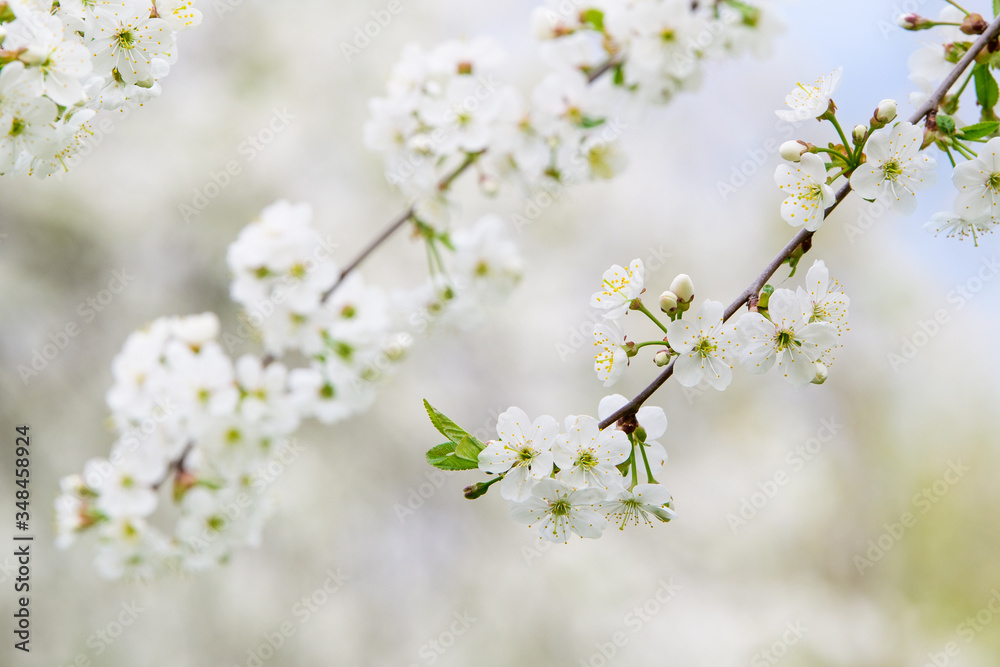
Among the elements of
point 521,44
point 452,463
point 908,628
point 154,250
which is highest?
point 154,250

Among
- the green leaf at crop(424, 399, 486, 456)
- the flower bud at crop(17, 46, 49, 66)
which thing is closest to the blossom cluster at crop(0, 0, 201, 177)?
the flower bud at crop(17, 46, 49, 66)

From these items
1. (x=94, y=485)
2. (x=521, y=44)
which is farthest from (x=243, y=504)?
(x=521, y=44)

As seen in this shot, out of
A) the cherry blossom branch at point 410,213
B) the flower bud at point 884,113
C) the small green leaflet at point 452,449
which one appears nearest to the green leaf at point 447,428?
the small green leaflet at point 452,449

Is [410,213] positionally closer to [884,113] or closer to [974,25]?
[884,113]

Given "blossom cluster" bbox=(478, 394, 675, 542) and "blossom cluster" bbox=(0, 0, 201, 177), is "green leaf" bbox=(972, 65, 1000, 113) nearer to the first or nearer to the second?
"blossom cluster" bbox=(478, 394, 675, 542)

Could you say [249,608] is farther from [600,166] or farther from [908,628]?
[908,628]

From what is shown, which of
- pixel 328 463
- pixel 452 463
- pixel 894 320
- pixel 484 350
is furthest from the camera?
pixel 894 320
